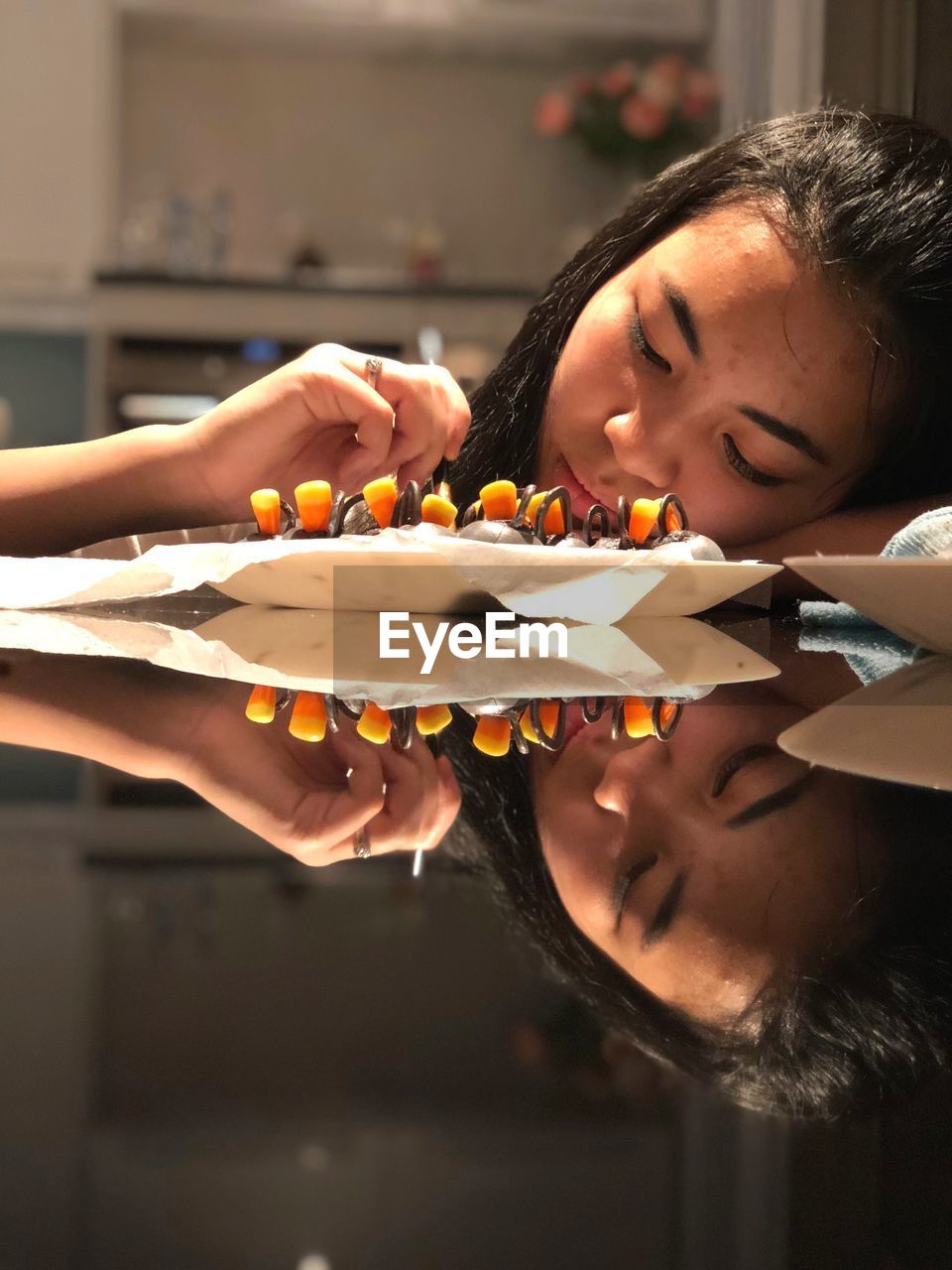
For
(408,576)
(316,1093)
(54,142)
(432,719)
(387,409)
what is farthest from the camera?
(54,142)

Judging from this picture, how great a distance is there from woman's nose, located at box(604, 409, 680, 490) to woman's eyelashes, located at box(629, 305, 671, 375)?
4cm

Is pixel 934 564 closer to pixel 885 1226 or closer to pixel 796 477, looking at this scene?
pixel 885 1226

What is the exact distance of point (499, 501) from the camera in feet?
2.08

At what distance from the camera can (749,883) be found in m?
0.17

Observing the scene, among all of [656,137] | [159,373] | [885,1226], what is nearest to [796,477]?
[885,1226]

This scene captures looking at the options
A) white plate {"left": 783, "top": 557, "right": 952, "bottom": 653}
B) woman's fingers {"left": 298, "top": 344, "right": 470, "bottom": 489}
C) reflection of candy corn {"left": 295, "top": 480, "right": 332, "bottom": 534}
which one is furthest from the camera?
woman's fingers {"left": 298, "top": 344, "right": 470, "bottom": 489}

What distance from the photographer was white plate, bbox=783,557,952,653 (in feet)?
1.44

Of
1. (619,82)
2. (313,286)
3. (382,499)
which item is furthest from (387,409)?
(619,82)

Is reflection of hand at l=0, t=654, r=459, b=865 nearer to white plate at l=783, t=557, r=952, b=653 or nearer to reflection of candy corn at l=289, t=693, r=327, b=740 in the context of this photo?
reflection of candy corn at l=289, t=693, r=327, b=740

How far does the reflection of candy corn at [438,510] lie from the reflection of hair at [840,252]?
502 millimetres

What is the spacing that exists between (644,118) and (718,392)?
2.47 metres

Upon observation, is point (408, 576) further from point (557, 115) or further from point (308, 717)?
point (557, 115)

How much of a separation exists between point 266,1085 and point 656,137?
11.2 ft

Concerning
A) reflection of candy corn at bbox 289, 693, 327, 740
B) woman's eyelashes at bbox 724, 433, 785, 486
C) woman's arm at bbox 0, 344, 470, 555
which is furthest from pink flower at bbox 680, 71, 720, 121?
reflection of candy corn at bbox 289, 693, 327, 740
